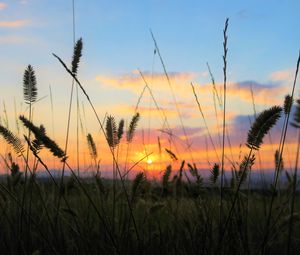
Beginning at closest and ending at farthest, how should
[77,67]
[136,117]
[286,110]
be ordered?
[286,110] → [77,67] → [136,117]

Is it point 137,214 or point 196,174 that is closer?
point 196,174

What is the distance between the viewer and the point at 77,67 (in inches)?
89.3

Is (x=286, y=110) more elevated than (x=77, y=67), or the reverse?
(x=77, y=67)

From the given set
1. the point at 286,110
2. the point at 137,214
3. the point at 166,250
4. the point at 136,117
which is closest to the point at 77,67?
the point at 136,117

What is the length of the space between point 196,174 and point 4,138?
1.00 meters

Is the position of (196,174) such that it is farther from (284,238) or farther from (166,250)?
(284,238)

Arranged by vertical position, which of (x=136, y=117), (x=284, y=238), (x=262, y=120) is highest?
(x=136, y=117)

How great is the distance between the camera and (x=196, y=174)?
2.54 meters

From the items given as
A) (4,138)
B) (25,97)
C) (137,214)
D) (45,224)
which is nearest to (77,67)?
(25,97)

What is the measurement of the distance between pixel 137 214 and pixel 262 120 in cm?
284

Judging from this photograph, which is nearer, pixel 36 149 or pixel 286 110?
pixel 36 149

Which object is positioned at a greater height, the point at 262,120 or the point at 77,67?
the point at 77,67

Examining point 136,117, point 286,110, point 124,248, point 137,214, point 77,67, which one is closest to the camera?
point 286,110

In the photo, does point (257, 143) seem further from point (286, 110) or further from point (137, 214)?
point (137, 214)
